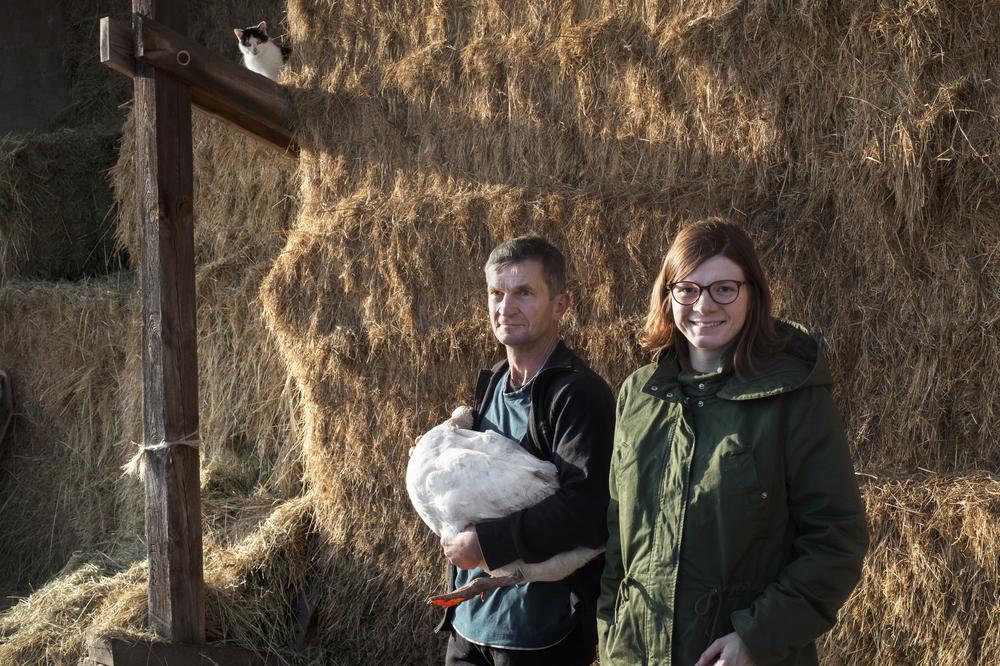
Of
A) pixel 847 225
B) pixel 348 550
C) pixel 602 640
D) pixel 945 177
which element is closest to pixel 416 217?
pixel 348 550

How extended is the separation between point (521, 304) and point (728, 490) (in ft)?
2.30

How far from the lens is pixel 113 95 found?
6.60 metres

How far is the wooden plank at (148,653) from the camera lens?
138 inches

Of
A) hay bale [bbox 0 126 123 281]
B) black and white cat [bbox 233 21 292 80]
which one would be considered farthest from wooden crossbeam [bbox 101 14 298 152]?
hay bale [bbox 0 126 123 281]

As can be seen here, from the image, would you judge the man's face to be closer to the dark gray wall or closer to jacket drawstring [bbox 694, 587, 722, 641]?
jacket drawstring [bbox 694, 587, 722, 641]

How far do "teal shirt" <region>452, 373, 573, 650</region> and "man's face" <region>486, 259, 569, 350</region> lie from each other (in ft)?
0.40

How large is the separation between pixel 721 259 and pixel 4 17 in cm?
603

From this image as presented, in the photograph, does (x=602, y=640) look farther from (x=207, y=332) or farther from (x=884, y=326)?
(x=207, y=332)

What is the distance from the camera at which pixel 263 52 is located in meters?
4.33

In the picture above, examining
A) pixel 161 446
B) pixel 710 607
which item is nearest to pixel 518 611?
pixel 710 607

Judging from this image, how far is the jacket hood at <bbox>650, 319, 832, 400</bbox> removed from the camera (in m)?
1.80

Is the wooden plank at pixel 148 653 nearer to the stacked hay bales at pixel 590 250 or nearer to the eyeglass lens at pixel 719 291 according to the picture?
the stacked hay bales at pixel 590 250

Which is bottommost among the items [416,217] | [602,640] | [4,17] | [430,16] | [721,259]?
[602,640]

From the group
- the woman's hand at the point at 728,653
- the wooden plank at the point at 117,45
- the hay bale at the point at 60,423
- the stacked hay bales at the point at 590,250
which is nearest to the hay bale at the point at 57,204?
the hay bale at the point at 60,423
